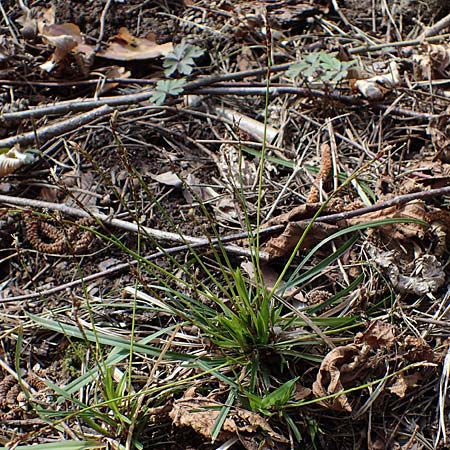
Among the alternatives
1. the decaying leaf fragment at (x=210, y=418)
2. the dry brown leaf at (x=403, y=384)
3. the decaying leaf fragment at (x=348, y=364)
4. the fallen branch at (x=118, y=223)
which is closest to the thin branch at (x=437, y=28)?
the fallen branch at (x=118, y=223)

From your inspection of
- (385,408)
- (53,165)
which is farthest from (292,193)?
(53,165)

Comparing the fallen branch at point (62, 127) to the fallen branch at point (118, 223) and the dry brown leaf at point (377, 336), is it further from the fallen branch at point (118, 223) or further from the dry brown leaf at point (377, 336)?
the dry brown leaf at point (377, 336)

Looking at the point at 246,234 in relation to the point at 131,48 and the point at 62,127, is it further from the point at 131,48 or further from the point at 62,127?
the point at 131,48

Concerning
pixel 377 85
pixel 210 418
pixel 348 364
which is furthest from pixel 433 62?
pixel 210 418

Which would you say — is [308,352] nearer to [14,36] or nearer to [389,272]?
[389,272]

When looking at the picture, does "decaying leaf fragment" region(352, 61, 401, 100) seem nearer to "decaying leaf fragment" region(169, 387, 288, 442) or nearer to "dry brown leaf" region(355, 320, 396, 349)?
"dry brown leaf" region(355, 320, 396, 349)

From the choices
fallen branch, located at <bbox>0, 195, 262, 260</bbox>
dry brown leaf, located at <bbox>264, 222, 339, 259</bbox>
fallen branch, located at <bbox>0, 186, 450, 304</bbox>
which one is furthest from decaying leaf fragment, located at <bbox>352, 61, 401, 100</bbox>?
fallen branch, located at <bbox>0, 195, 262, 260</bbox>

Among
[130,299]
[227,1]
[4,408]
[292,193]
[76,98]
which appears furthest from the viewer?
[227,1]
